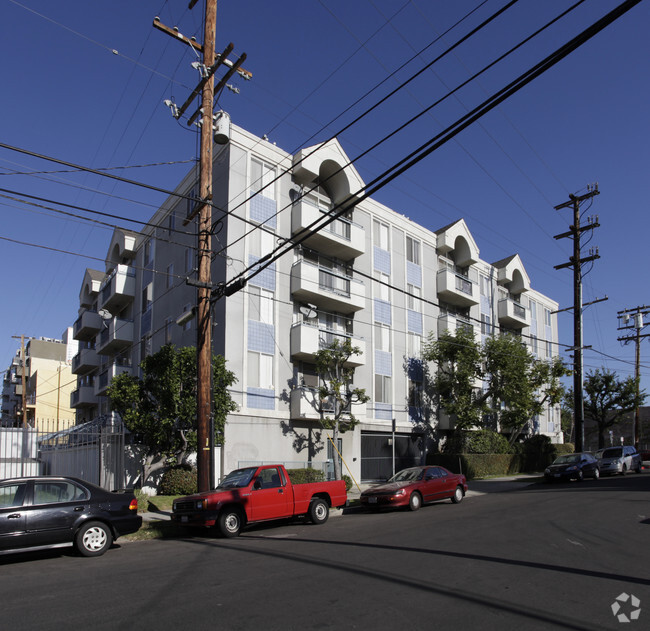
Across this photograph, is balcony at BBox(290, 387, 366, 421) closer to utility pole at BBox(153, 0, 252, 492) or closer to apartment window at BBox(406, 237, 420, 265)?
utility pole at BBox(153, 0, 252, 492)

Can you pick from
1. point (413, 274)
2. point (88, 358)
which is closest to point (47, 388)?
point (88, 358)

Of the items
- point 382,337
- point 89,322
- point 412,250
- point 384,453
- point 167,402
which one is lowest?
point 384,453

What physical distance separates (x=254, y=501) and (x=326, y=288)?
14437 millimetres

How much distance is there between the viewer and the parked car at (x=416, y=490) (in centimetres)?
1689

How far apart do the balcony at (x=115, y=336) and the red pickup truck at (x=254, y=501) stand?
65.7 feet

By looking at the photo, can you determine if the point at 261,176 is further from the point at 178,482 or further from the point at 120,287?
the point at 178,482

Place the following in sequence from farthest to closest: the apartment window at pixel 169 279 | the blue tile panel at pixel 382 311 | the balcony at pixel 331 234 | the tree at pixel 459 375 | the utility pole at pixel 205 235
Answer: the tree at pixel 459 375
the blue tile panel at pixel 382 311
the apartment window at pixel 169 279
the balcony at pixel 331 234
the utility pole at pixel 205 235

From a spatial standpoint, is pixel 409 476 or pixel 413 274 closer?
pixel 409 476

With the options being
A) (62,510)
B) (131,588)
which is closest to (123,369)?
(62,510)

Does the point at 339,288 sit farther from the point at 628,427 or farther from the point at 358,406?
the point at 628,427

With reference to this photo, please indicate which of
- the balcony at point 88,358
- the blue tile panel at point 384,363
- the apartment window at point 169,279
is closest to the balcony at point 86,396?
the balcony at point 88,358

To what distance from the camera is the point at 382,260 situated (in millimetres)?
30922

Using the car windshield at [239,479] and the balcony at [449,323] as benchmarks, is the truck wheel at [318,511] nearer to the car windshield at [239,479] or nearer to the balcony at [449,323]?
the car windshield at [239,479]

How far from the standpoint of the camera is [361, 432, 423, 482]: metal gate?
28391 millimetres
